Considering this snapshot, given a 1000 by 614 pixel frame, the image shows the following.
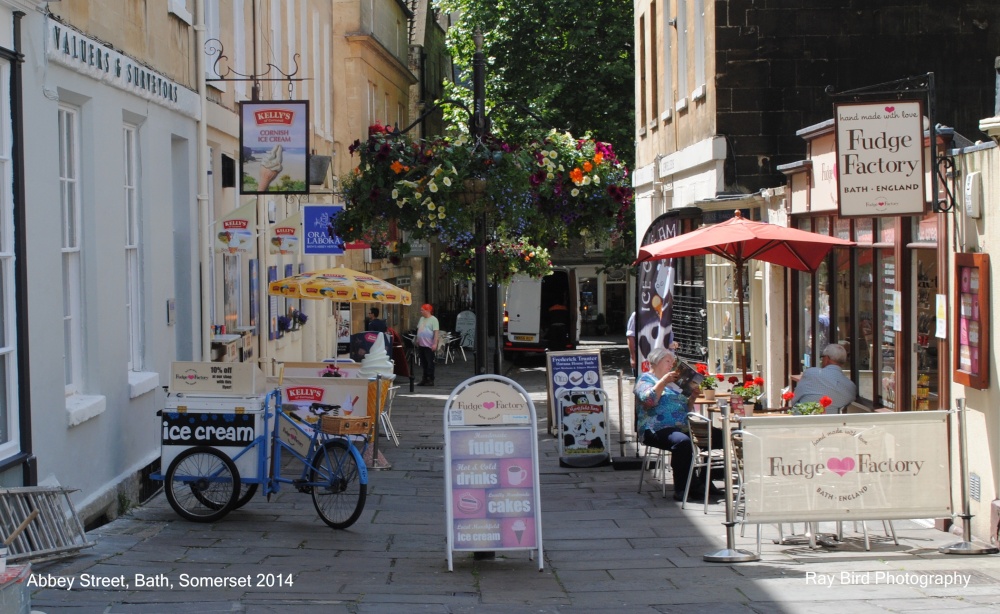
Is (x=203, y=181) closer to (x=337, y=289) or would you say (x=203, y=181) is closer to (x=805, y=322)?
(x=337, y=289)

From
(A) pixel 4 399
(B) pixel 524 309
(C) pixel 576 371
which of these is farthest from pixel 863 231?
(B) pixel 524 309

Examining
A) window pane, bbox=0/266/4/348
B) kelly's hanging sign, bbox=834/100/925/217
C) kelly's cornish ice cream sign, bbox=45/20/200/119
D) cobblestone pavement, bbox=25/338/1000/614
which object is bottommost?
cobblestone pavement, bbox=25/338/1000/614

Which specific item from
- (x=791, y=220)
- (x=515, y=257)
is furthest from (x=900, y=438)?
(x=515, y=257)

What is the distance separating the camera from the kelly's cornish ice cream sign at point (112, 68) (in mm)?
8764

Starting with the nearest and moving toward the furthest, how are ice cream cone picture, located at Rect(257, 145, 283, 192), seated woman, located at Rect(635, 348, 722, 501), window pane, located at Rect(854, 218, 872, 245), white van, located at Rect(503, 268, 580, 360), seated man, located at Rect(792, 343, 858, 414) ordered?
seated man, located at Rect(792, 343, 858, 414) < seated woman, located at Rect(635, 348, 722, 501) < window pane, located at Rect(854, 218, 872, 245) < ice cream cone picture, located at Rect(257, 145, 283, 192) < white van, located at Rect(503, 268, 580, 360)

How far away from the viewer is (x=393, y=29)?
1436 inches

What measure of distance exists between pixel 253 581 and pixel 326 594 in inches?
24.0

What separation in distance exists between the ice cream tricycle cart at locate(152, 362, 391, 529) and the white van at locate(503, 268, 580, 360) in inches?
921

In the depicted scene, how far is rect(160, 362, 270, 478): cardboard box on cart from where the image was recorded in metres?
9.95

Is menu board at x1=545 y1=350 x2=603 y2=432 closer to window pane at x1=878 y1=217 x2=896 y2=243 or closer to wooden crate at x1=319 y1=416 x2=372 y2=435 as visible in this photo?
window pane at x1=878 y1=217 x2=896 y2=243

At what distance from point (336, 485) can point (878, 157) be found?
498cm

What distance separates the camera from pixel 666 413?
11.2 metres

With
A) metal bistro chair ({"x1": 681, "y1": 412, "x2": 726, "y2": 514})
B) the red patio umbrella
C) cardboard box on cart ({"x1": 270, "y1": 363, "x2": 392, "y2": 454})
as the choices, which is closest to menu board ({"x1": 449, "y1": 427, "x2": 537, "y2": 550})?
metal bistro chair ({"x1": 681, "y1": 412, "x2": 726, "y2": 514})

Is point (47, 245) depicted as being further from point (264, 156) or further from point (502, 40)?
point (502, 40)
